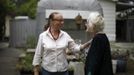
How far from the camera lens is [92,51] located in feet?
19.0

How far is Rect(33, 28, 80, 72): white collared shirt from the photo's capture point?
6.83 meters

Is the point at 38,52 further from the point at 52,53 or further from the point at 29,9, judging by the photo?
the point at 29,9

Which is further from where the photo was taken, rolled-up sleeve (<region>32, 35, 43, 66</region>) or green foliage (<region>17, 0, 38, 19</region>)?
green foliage (<region>17, 0, 38, 19</region>)

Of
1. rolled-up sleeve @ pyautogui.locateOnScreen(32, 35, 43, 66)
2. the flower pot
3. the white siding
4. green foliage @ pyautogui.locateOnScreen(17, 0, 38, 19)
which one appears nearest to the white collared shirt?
rolled-up sleeve @ pyautogui.locateOnScreen(32, 35, 43, 66)

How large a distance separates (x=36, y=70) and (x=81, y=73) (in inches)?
176

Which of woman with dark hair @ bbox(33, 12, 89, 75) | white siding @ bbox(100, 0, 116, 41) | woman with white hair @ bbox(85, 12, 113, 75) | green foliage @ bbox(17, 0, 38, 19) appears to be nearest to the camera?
woman with white hair @ bbox(85, 12, 113, 75)

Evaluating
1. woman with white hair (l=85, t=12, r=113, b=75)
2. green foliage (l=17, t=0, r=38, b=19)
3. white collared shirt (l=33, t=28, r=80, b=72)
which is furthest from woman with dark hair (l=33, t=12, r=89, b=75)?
green foliage (l=17, t=0, r=38, b=19)

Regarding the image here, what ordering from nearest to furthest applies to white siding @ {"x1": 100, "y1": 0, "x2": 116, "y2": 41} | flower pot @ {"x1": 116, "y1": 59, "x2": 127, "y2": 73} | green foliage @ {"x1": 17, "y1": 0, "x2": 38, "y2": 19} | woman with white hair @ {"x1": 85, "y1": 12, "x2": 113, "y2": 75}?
1. woman with white hair @ {"x1": 85, "y1": 12, "x2": 113, "y2": 75}
2. flower pot @ {"x1": 116, "y1": 59, "x2": 127, "y2": 73}
3. white siding @ {"x1": 100, "y1": 0, "x2": 116, "y2": 41}
4. green foliage @ {"x1": 17, "y1": 0, "x2": 38, "y2": 19}

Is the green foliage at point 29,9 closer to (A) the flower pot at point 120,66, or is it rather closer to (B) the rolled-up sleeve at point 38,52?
(A) the flower pot at point 120,66

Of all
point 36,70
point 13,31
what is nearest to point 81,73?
point 36,70

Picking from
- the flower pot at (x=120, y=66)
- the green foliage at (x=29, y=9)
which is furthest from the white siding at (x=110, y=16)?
the green foliage at (x=29, y=9)

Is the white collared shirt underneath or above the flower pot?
above

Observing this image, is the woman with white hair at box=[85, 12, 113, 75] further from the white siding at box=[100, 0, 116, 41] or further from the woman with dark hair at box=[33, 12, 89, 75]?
the white siding at box=[100, 0, 116, 41]

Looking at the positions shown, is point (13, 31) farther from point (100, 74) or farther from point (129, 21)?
point (100, 74)
